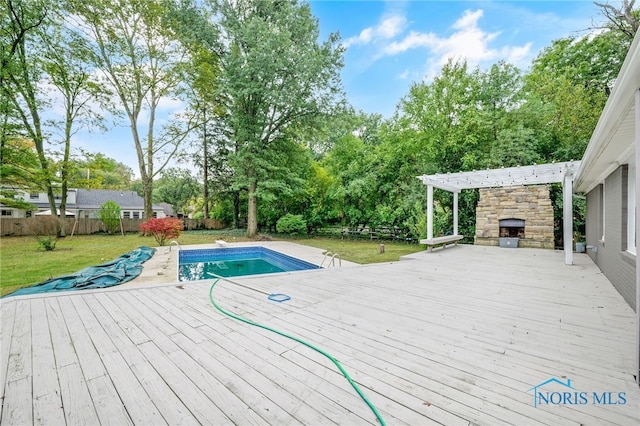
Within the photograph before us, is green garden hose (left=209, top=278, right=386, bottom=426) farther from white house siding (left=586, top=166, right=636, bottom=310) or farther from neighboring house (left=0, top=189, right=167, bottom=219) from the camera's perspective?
neighboring house (left=0, top=189, right=167, bottom=219)

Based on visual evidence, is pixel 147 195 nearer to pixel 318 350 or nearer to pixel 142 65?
pixel 142 65

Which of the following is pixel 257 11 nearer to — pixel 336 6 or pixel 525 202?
pixel 336 6

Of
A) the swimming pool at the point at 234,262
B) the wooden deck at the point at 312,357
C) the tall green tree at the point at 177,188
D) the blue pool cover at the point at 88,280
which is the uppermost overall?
the tall green tree at the point at 177,188

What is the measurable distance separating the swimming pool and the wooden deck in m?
4.03

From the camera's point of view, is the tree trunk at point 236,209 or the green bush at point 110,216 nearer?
the green bush at point 110,216

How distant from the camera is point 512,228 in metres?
9.52

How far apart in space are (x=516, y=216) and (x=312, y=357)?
32.9 ft

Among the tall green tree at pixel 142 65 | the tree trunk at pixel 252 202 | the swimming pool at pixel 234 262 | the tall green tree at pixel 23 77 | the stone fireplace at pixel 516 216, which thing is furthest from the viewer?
the tree trunk at pixel 252 202

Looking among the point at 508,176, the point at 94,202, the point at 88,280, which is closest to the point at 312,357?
the point at 88,280

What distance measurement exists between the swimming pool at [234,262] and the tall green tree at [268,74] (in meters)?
3.57

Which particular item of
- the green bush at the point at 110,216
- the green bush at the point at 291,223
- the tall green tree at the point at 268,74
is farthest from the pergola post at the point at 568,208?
the green bush at the point at 110,216

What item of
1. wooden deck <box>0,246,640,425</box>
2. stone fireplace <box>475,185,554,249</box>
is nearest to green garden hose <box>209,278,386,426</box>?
wooden deck <box>0,246,640,425</box>

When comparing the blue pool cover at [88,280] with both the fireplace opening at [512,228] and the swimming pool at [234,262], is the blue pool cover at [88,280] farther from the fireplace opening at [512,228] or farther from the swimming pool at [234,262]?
the fireplace opening at [512,228]

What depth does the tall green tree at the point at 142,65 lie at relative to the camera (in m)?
12.9
